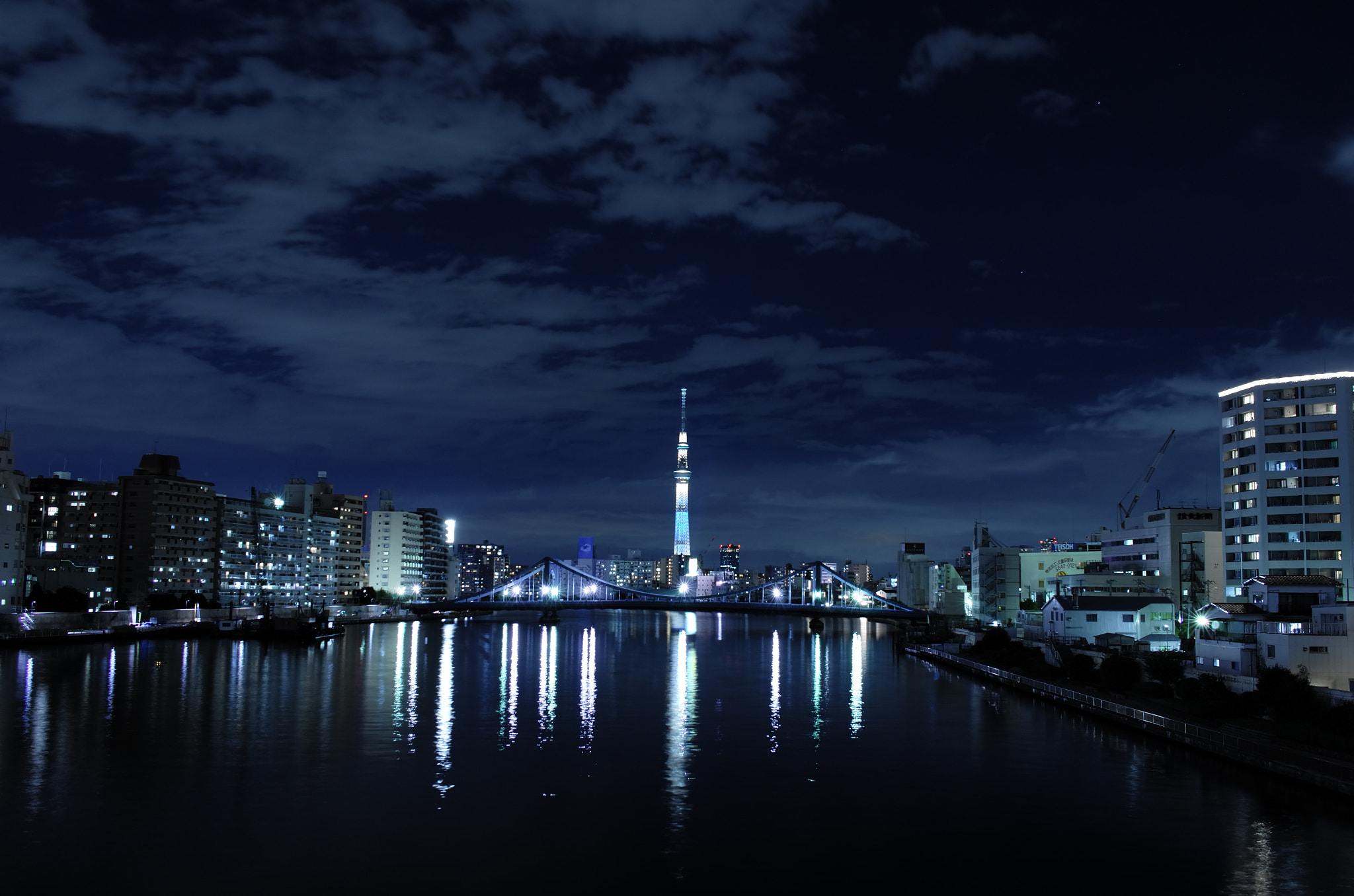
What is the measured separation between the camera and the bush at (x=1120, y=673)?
3422 cm

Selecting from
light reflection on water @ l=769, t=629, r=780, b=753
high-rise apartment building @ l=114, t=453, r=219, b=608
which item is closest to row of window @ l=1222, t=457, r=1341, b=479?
light reflection on water @ l=769, t=629, r=780, b=753

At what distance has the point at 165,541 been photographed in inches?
3430

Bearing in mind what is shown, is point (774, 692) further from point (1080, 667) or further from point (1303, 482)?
point (1303, 482)

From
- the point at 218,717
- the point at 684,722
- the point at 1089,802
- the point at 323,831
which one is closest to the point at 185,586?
the point at 218,717

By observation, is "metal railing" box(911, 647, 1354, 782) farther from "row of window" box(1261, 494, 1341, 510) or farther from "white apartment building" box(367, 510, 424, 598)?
"white apartment building" box(367, 510, 424, 598)

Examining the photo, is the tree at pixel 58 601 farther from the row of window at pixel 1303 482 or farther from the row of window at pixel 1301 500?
the row of window at pixel 1303 482

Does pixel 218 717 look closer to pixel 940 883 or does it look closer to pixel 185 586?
pixel 940 883

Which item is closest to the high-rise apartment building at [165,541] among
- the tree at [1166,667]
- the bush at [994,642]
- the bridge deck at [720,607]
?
the bridge deck at [720,607]

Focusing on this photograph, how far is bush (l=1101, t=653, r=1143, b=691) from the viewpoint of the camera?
112ft

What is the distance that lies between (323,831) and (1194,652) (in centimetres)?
3130

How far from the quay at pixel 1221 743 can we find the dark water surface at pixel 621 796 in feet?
1.24

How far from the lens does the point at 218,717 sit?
32062mm

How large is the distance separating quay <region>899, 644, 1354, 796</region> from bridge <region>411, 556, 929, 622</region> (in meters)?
47.9

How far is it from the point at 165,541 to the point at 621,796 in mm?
78512
